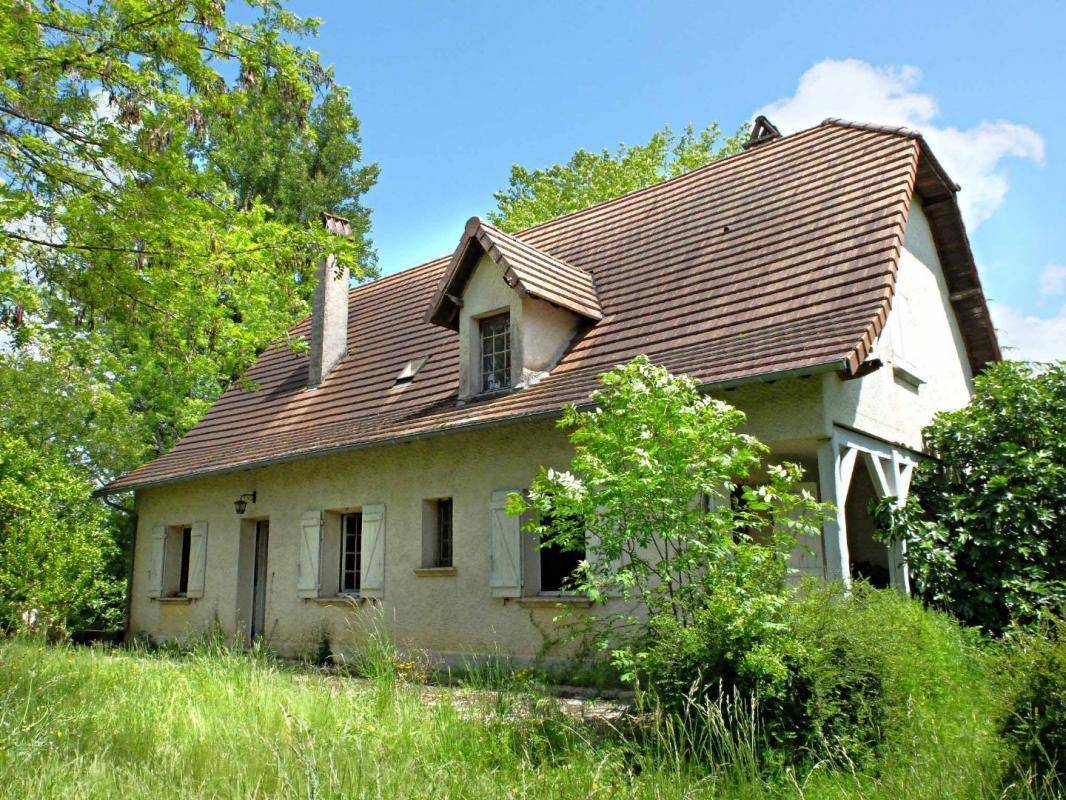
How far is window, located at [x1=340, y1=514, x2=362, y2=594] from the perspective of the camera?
13773 mm

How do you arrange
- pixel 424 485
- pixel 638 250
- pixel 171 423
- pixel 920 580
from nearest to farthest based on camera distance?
1. pixel 920 580
2. pixel 424 485
3. pixel 638 250
4. pixel 171 423

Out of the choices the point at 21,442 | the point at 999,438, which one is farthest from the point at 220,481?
the point at 999,438

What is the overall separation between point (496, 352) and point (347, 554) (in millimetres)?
4099

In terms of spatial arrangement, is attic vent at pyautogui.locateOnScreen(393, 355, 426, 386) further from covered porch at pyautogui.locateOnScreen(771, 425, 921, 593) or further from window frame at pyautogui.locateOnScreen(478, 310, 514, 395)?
covered porch at pyautogui.locateOnScreen(771, 425, 921, 593)

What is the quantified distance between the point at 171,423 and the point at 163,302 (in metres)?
16.5

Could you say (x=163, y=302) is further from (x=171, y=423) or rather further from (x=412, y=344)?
(x=171, y=423)

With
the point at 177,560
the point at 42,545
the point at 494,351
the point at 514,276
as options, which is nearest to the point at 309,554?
the point at 494,351

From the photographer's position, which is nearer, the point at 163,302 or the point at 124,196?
the point at 124,196

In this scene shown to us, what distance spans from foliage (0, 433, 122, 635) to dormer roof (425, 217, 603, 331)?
26.2 feet

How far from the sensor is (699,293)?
37.0 ft

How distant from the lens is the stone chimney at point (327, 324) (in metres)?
16.3

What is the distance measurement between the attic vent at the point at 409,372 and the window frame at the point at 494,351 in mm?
1596

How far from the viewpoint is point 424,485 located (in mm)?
12258

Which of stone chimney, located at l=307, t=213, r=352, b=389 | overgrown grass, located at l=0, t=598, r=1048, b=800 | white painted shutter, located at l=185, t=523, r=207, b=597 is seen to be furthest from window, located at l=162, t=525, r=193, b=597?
overgrown grass, located at l=0, t=598, r=1048, b=800
